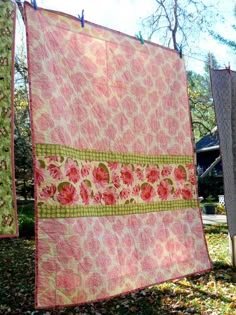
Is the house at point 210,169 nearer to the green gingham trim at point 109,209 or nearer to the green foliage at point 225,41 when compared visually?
the green foliage at point 225,41

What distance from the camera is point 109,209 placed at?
2348mm

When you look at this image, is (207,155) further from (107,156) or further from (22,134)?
(107,156)

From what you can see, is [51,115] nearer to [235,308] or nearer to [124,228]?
[124,228]

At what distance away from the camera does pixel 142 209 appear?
99.7 inches

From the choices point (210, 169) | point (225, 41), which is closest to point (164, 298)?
point (225, 41)

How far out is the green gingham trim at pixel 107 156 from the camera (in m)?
2.07

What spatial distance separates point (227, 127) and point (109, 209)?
4.66 feet

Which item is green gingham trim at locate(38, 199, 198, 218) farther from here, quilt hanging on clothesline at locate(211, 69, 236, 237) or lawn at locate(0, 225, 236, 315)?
lawn at locate(0, 225, 236, 315)

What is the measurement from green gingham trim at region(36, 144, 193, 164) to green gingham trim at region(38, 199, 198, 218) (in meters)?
0.28

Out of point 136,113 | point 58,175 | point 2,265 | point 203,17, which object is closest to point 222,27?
point 203,17

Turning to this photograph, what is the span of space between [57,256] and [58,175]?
426 millimetres

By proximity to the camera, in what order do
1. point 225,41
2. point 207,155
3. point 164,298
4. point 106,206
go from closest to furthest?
point 106,206 < point 164,298 < point 225,41 < point 207,155

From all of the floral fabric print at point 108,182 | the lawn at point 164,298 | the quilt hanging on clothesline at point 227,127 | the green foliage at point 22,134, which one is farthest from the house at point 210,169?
the floral fabric print at point 108,182

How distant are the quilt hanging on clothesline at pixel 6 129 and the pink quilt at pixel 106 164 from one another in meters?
0.12
